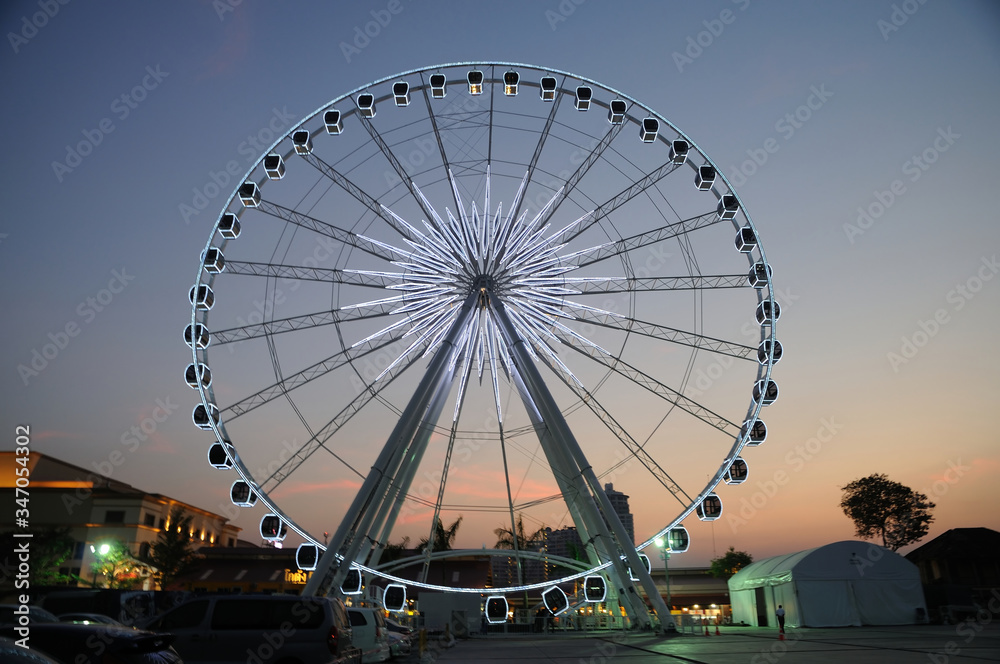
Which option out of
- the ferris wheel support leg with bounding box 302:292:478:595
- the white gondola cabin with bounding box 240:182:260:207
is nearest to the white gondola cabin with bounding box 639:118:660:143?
the ferris wheel support leg with bounding box 302:292:478:595

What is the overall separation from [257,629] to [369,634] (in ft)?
20.3

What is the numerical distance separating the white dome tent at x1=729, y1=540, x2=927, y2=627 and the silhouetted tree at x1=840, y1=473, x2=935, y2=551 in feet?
138

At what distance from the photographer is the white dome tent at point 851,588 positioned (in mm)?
30750

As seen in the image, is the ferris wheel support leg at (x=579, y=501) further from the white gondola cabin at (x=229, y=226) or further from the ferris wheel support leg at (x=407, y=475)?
the white gondola cabin at (x=229, y=226)

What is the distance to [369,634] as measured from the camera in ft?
52.3

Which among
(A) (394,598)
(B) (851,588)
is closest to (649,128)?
(A) (394,598)

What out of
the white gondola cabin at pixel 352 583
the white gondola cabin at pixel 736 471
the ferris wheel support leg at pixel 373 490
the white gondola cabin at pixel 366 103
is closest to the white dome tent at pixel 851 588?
the white gondola cabin at pixel 736 471

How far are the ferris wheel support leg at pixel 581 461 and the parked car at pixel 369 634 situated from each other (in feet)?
32.9

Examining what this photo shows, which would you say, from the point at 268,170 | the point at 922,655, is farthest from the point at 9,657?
the point at 268,170

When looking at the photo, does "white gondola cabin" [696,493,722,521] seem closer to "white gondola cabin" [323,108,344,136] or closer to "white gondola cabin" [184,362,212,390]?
"white gondola cabin" [184,362,212,390]

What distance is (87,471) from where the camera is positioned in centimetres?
6888

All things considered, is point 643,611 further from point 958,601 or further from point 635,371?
point 958,601

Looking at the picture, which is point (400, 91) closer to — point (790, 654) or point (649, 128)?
point (649, 128)

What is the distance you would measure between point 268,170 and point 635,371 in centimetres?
1643
